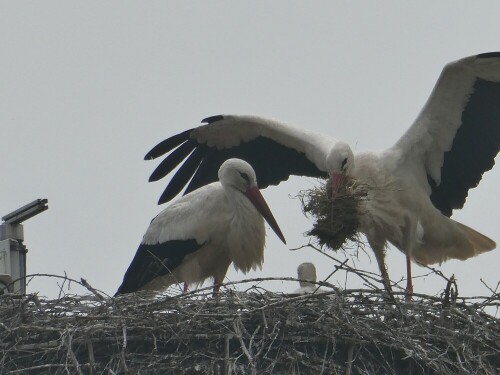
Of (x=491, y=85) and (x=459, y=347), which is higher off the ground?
(x=491, y=85)

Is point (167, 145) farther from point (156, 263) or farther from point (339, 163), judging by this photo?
point (339, 163)

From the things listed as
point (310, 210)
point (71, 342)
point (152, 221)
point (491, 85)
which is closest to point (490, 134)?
point (491, 85)

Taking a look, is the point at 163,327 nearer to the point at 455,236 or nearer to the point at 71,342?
the point at 71,342

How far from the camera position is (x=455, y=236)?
8.62 metres

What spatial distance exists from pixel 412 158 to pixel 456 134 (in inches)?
9.8

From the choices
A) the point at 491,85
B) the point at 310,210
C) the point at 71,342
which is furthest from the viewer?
the point at 491,85

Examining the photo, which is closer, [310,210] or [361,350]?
[361,350]

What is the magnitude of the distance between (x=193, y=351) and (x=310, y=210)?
4.70ft

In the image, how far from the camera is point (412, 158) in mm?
8352

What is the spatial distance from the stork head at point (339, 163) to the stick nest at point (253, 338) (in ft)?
4.13

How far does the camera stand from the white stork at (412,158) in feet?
26.8

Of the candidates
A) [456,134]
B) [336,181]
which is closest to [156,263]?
[336,181]

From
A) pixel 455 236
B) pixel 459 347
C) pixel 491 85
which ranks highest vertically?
pixel 491 85

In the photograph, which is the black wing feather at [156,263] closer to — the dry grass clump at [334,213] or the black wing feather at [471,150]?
the dry grass clump at [334,213]
